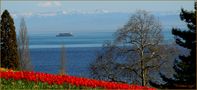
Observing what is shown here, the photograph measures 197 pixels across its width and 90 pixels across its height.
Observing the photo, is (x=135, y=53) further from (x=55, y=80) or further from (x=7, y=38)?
(x=55, y=80)

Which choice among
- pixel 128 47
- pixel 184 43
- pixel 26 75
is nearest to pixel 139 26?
pixel 128 47

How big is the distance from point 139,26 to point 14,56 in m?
13.2

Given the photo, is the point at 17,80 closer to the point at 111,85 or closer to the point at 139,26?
the point at 111,85

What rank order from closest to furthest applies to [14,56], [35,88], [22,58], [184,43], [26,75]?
[35,88], [26,75], [184,43], [14,56], [22,58]

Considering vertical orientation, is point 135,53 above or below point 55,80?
below

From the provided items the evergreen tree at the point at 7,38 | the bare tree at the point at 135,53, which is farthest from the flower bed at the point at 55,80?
the bare tree at the point at 135,53

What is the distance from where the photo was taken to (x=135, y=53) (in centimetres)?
5475

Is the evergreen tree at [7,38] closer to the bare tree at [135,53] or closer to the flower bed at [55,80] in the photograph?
the bare tree at [135,53]

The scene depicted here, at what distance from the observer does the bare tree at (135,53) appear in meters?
53.7

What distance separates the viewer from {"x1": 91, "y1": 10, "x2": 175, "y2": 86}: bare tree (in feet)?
176

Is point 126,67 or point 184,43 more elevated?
point 184,43

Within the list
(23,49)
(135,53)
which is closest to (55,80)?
(135,53)

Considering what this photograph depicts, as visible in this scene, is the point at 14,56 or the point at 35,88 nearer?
the point at 35,88

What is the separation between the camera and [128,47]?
185ft
